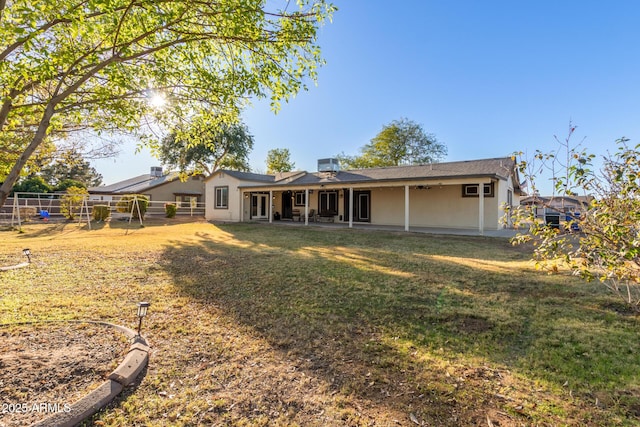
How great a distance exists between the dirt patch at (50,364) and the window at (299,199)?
1677cm

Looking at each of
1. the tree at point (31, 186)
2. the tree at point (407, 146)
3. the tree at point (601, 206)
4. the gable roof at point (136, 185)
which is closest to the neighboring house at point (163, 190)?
the gable roof at point (136, 185)

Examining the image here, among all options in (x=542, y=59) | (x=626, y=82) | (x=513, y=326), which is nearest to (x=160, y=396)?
(x=513, y=326)

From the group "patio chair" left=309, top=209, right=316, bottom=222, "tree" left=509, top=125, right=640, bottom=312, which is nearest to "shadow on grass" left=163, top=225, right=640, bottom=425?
"tree" left=509, top=125, right=640, bottom=312

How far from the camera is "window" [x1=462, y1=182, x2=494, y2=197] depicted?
45.0ft

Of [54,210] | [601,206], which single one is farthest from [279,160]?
[601,206]

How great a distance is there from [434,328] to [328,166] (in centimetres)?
1675

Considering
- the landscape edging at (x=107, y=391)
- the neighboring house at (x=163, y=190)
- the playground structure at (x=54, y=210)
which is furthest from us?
the neighboring house at (x=163, y=190)

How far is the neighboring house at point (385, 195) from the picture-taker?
13.6 m

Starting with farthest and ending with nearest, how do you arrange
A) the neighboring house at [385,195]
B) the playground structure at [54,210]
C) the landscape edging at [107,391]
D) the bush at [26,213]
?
the bush at [26,213] < the playground structure at [54,210] < the neighboring house at [385,195] < the landscape edging at [107,391]

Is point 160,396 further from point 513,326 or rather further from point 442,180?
point 442,180

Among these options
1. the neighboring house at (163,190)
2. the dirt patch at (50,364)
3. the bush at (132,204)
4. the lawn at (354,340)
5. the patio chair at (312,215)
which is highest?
the neighboring house at (163,190)

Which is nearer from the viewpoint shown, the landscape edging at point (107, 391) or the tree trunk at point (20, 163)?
the landscape edging at point (107, 391)

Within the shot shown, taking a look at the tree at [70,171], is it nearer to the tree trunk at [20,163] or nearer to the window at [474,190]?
the tree trunk at [20,163]

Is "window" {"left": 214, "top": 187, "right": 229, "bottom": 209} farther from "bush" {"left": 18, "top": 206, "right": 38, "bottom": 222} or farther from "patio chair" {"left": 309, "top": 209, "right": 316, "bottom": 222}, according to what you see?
"bush" {"left": 18, "top": 206, "right": 38, "bottom": 222}
